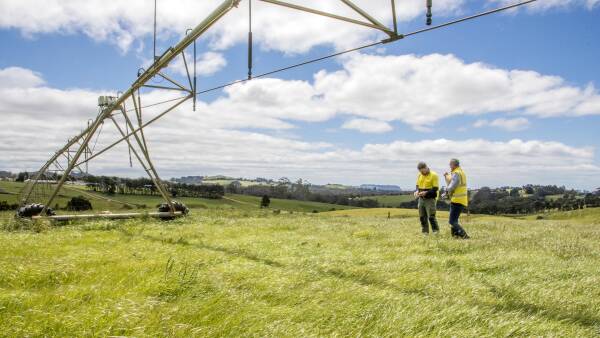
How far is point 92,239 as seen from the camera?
1020 centimetres

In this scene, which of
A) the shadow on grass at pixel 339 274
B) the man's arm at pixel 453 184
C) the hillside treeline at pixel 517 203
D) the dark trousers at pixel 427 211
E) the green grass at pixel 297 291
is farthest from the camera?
the hillside treeline at pixel 517 203

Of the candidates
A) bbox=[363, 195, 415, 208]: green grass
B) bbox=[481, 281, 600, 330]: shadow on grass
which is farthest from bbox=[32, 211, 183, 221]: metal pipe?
bbox=[363, 195, 415, 208]: green grass

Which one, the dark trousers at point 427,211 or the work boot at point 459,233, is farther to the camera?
the dark trousers at point 427,211

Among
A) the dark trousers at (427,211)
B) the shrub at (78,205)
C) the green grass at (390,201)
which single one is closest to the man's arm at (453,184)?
the dark trousers at (427,211)

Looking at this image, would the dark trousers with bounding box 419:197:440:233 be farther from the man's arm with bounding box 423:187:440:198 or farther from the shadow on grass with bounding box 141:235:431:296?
the shadow on grass with bounding box 141:235:431:296

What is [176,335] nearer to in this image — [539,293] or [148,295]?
[148,295]

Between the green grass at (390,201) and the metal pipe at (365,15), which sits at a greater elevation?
the metal pipe at (365,15)

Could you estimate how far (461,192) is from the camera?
39.1 ft

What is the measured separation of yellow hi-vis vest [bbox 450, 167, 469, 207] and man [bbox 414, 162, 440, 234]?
41.0 inches

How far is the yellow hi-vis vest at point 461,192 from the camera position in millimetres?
11859

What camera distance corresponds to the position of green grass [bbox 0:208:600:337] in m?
3.64

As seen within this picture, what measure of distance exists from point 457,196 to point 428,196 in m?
1.23

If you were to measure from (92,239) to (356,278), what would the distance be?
7843 millimetres

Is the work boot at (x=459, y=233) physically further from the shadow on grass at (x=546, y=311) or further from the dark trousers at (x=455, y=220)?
the shadow on grass at (x=546, y=311)
